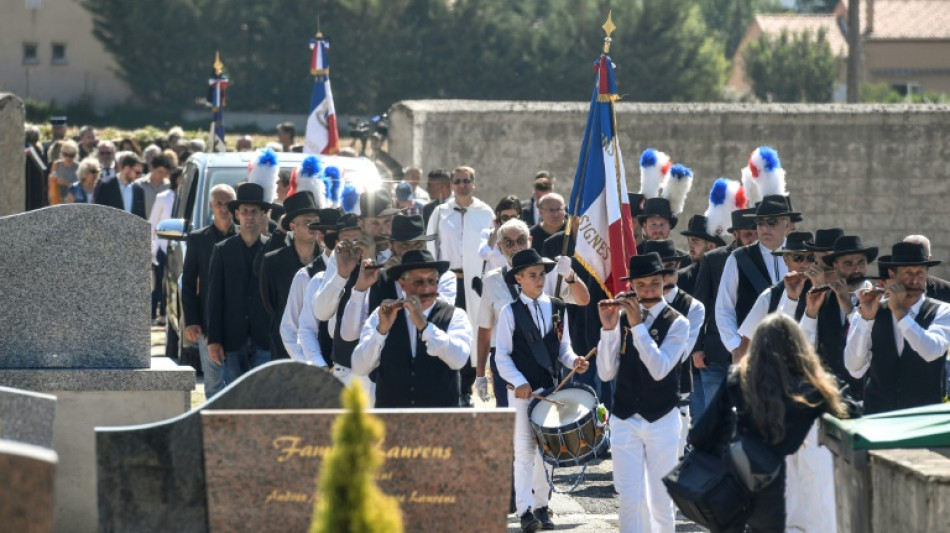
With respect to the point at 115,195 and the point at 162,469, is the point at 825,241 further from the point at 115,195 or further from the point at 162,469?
the point at 115,195

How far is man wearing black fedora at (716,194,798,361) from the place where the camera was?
11094mm

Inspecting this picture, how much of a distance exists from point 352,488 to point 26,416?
288 cm

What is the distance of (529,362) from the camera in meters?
10.2

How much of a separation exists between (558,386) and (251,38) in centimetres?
6391

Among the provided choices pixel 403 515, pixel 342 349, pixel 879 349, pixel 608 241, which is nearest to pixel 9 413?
pixel 403 515

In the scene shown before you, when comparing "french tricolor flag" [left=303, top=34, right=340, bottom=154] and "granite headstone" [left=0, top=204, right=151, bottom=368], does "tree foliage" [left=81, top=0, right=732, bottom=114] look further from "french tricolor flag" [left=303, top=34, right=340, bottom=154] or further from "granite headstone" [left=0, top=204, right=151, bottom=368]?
"granite headstone" [left=0, top=204, right=151, bottom=368]

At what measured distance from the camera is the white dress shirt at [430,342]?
9148 mm

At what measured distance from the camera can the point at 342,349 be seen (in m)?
10.1

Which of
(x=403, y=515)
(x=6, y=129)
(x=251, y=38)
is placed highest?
(x=251, y=38)

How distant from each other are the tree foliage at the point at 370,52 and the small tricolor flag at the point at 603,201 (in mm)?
57509

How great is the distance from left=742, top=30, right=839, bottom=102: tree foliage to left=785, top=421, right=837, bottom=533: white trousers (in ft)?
261

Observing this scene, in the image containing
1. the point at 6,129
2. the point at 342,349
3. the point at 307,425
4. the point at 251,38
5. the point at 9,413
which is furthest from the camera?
the point at 251,38

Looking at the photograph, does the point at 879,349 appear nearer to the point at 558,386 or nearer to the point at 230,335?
the point at 558,386

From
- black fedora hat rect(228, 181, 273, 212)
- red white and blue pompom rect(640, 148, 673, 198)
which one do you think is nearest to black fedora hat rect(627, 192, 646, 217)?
red white and blue pompom rect(640, 148, 673, 198)
